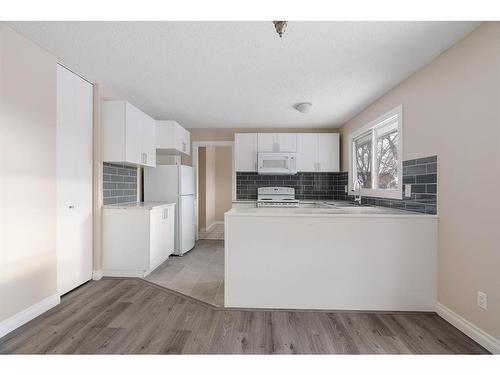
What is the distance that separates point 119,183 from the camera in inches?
144

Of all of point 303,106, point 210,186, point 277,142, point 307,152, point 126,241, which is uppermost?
point 303,106

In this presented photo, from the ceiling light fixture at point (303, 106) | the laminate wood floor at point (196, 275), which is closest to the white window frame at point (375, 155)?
the ceiling light fixture at point (303, 106)

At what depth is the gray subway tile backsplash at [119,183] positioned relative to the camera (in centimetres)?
336

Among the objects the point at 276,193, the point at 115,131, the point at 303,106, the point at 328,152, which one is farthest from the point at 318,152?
the point at 115,131

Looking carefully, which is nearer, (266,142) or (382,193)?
(382,193)

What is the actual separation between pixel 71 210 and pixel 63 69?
1.35 m

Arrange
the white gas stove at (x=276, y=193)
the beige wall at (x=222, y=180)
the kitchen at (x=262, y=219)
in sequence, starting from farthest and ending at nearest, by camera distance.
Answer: the beige wall at (x=222, y=180) < the white gas stove at (x=276, y=193) < the kitchen at (x=262, y=219)

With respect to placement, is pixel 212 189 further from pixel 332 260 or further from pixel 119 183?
pixel 332 260

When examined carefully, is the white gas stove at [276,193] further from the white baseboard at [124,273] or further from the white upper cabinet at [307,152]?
the white baseboard at [124,273]

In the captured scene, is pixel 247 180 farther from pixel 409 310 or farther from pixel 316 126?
pixel 409 310

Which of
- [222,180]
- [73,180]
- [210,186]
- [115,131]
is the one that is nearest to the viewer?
[73,180]

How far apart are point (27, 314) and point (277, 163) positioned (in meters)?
3.61

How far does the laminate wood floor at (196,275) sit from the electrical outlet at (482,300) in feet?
6.38

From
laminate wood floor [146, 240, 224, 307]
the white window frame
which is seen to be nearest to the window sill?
the white window frame
